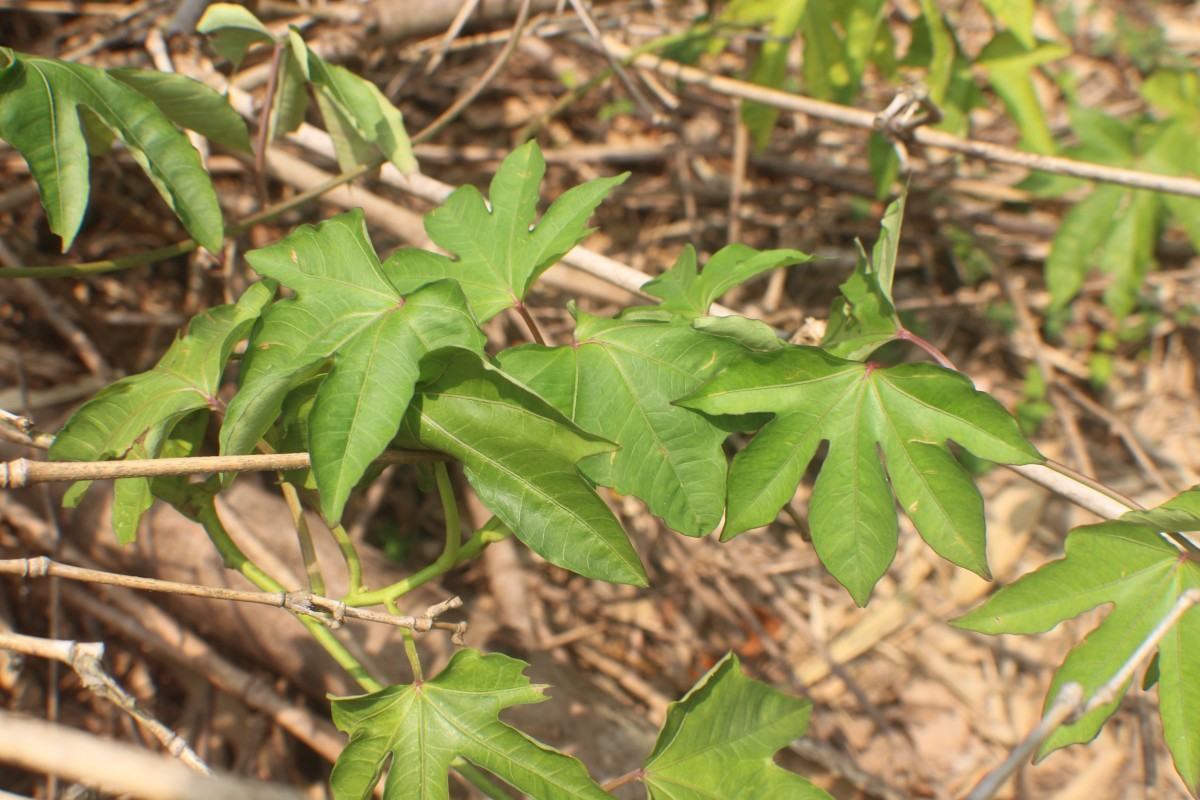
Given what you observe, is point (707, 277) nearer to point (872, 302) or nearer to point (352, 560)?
point (872, 302)

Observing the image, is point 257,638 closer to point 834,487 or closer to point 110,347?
point 110,347

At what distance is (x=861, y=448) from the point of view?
1.13 metres

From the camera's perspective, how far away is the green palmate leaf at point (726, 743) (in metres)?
1.16

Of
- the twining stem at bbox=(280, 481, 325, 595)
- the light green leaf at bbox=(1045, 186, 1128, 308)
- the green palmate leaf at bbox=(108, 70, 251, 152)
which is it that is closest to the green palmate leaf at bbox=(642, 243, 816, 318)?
the twining stem at bbox=(280, 481, 325, 595)

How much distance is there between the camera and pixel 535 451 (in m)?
1.02

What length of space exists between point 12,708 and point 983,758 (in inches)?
104

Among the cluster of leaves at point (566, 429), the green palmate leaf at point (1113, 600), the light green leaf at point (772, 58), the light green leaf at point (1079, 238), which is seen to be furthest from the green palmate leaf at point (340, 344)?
the light green leaf at point (1079, 238)

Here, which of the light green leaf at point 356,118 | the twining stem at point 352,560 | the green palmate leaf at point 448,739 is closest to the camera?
the green palmate leaf at point 448,739

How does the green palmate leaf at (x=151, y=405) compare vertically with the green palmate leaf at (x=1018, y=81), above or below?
below

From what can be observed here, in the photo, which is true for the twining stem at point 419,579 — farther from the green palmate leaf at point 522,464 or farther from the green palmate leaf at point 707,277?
the green palmate leaf at point 707,277

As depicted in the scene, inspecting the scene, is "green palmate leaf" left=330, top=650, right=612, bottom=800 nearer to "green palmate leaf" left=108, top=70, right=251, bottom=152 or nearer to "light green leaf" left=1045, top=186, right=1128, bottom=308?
"green palmate leaf" left=108, top=70, right=251, bottom=152

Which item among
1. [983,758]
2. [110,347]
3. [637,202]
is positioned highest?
[637,202]

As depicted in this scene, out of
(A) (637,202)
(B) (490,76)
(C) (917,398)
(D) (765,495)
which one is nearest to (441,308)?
(D) (765,495)

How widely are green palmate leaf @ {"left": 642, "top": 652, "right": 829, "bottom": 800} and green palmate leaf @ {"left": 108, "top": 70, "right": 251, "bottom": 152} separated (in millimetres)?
1239
